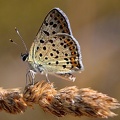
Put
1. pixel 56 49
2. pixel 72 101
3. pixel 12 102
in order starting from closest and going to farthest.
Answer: pixel 72 101 < pixel 12 102 < pixel 56 49

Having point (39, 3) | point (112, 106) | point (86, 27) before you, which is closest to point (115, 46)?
point (86, 27)

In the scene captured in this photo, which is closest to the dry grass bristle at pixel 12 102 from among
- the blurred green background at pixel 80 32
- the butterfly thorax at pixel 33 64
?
the butterfly thorax at pixel 33 64

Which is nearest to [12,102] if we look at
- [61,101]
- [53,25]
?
[61,101]

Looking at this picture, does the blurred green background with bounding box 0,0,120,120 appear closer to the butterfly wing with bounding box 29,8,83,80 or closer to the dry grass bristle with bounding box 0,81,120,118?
the butterfly wing with bounding box 29,8,83,80

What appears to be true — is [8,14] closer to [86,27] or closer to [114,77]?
[86,27]

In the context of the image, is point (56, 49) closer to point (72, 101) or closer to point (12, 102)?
point (12, 102)

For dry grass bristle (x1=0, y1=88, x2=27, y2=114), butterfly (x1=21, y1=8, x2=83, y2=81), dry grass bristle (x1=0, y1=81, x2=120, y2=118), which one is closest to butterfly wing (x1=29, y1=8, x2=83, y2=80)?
butterfly (x1=21, y1=8, x2=83, y2=81)
